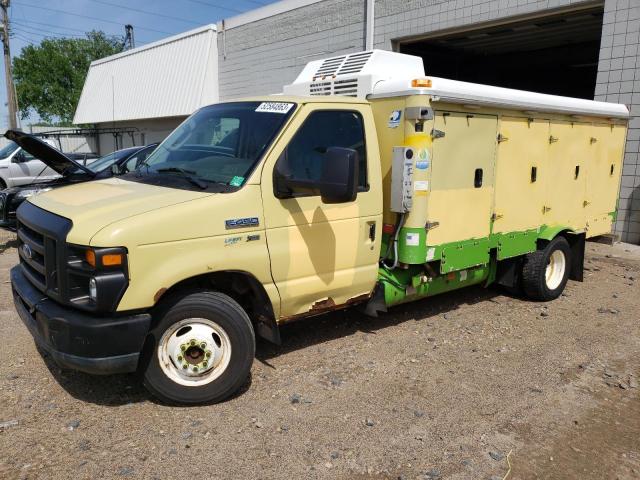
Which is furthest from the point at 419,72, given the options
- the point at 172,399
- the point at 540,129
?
the point at 172,399

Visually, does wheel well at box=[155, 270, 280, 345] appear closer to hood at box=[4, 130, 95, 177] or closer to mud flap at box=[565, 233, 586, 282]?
hood at box=[4, 130, 95, 177]

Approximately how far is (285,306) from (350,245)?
0.77 meters

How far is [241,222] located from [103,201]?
973 mm

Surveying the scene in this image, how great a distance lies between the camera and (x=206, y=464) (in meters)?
3.21

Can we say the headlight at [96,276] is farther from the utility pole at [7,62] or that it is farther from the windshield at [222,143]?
the utility pole at [7,62]

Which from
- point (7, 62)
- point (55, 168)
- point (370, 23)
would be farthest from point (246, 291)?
point (7, 62)

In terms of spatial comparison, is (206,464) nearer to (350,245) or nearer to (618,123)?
(350,245)

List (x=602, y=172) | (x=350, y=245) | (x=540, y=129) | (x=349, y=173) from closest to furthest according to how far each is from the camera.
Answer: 1. (x=349, y=173)
2. (x=350, y=245)
3. (x=540, y=129)
4. (x=602, y=172)

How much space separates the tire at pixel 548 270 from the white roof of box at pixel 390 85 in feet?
5.53

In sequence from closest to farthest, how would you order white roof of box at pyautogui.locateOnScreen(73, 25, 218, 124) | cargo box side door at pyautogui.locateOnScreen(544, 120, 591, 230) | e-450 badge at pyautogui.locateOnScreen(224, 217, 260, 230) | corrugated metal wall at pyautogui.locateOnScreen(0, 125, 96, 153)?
e-450 badge at pyautogui.locateOnScreen(224, 217, 260, 230)
cargo box side door at pyautogui.locateOnScreen(544, 120, 591, 230)
white roof of box at pyautogui.locateOnScreen(73, 25, 218, 124)
corrugated metal wall at pyautogui.locateOnScreen(0, 125, 96, 153)

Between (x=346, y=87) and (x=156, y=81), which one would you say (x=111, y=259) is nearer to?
(x=346, y=87)

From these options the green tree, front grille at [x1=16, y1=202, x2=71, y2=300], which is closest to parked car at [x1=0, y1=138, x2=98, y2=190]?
front grille at [x1=16, y1=202, x2=71, y2=300]

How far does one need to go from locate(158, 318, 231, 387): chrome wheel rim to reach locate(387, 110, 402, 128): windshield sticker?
238 cm

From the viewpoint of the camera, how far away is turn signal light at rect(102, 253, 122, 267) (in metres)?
3.27
